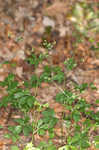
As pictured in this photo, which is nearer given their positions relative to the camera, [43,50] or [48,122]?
[48,122]

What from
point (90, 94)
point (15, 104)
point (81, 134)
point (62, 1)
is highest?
point (62, 1)

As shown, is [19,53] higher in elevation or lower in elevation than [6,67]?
higher

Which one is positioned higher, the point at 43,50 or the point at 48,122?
the point at 43,50

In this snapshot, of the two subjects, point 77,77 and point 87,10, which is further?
point 87,10

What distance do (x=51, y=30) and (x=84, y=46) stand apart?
1.92ft

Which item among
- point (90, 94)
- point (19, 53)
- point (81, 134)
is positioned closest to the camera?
point (81, 134)

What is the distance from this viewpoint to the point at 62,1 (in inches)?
186

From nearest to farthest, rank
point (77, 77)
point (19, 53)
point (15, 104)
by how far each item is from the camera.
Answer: point (15, 104) < point (77, 77) < point (19, 53)

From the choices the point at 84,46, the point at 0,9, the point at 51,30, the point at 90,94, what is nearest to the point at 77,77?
the point at 90,94

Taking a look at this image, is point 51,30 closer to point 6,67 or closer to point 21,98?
point 6,67

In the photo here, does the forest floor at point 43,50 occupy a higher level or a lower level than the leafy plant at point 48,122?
higher

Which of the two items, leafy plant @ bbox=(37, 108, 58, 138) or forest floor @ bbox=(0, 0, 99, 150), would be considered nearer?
leafy plant @ bbox=(37, 108, 58, 138)

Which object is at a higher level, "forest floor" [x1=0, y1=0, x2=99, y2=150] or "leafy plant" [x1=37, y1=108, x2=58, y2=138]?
"forest floor" [x1=0, y1=0, x2=99, y2=150]

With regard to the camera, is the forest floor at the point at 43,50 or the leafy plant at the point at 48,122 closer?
the leafy plant at the point at 48,122
